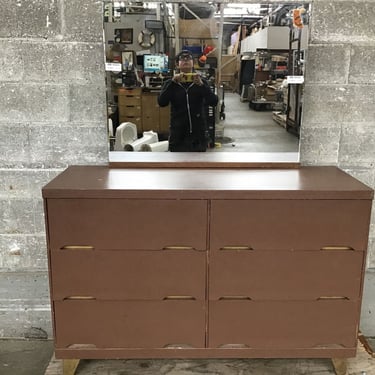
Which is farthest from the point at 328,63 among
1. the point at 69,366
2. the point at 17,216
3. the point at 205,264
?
the point at 69,366

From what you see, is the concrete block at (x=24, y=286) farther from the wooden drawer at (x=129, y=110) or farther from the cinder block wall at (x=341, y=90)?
the cinder block wall at (x=341, y=90)

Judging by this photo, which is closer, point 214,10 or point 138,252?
point 138,252

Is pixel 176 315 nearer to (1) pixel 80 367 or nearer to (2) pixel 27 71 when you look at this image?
(1) pixel 80 367

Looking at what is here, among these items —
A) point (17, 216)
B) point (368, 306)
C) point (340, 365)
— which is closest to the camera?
point (340, 365)

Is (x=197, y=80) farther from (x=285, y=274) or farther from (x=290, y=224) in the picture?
(x=285, y=274)

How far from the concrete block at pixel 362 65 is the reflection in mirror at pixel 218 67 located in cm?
23

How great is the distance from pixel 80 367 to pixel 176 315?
0.57 m

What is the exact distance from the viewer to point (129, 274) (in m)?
1.79

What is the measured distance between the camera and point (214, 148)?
2.15 m

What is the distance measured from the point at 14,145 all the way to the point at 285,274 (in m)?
1.37

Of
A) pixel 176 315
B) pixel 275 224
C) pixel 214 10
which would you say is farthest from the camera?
pixel 214 10

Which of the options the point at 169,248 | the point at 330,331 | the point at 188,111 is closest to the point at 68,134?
the point at 188,111

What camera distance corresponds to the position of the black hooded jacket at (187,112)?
2.08 metres

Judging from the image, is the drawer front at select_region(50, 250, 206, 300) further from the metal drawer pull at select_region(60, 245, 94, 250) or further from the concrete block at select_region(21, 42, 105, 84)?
the concrete block at select_region(21, 42, 105, 84)
